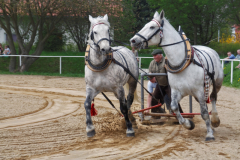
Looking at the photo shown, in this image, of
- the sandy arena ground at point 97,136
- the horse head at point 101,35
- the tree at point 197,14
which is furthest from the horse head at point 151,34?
the tree at point 197,14

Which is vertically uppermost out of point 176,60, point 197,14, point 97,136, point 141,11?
point 141,11

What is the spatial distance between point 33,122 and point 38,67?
1404 cm

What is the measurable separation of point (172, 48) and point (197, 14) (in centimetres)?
1931

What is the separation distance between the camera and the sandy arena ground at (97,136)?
4.56 meters

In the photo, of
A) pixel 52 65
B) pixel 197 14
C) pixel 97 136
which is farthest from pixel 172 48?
pixel 197 14

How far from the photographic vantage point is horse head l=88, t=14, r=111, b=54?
201 inches

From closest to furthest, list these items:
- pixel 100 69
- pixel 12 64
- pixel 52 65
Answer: pixel 100 69 → pixel 12 64 → pixel 52 65

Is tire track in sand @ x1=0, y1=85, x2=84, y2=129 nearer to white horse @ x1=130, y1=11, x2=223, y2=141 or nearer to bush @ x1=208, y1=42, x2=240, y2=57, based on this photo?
white horse @ x1=130, y1=11, x2=223, y2=141

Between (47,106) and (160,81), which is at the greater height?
(160,81)

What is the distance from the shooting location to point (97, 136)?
18.5 ft

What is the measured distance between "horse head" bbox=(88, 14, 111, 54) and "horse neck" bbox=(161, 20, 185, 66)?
0.91 meters

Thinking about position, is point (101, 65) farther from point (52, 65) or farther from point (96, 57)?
point (52, 65)

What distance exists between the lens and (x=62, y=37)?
27031 millimetres

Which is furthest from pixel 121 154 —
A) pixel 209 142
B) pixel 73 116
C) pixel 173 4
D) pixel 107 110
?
pixel 173 4
